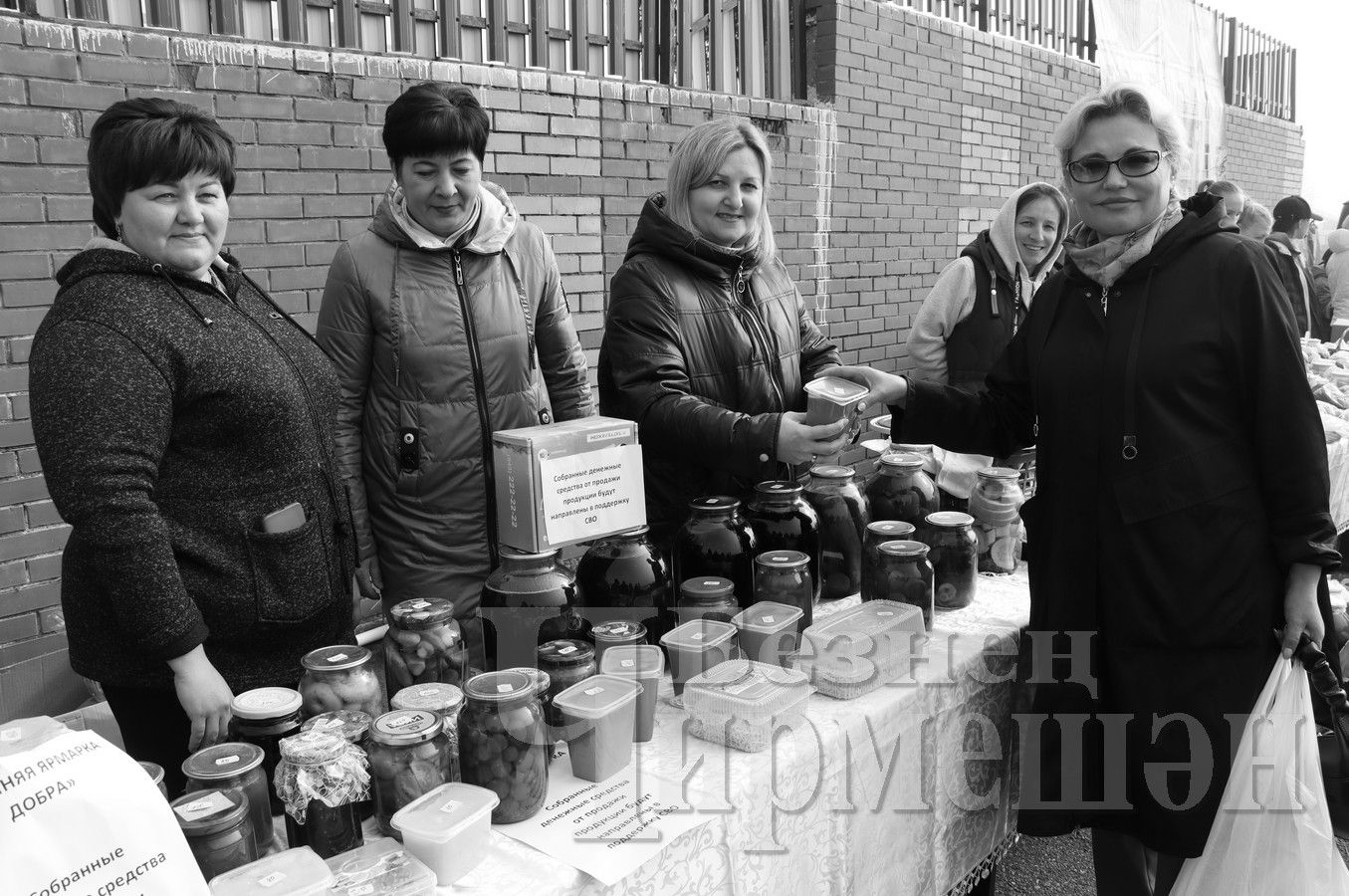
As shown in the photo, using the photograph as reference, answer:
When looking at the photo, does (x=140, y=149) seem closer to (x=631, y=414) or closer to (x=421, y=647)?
(x=421, y=647)

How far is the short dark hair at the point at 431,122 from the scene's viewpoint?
7.55ft

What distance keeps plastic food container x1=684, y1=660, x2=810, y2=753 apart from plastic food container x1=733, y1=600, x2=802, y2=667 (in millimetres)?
87

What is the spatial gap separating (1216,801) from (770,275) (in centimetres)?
159

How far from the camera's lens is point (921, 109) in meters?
6.08

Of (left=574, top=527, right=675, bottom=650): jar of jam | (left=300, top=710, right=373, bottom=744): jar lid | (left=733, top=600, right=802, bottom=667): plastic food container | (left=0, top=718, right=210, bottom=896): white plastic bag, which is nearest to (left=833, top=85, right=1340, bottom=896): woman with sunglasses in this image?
(left=733, top=600, right=802, bottom=667): plastic food container

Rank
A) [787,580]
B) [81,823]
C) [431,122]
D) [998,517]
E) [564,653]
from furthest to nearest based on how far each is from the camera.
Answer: [998,517] < [431,122] < [787,580] < [564,653] < [81,823]

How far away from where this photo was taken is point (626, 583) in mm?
1834

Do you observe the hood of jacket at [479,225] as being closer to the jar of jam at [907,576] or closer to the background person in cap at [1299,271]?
the jar of jam at [907,576]

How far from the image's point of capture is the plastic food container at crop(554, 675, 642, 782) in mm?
1485

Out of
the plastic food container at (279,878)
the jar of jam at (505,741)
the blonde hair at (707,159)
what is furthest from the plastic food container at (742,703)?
the blonde hair at (707,159)

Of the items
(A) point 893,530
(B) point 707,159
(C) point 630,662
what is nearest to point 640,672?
(C) point 630,662

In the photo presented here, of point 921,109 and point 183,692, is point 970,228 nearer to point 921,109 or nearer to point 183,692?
point 921,109

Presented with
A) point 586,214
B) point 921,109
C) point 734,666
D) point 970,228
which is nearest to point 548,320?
point 734,666

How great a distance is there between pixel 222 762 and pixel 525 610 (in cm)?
55
